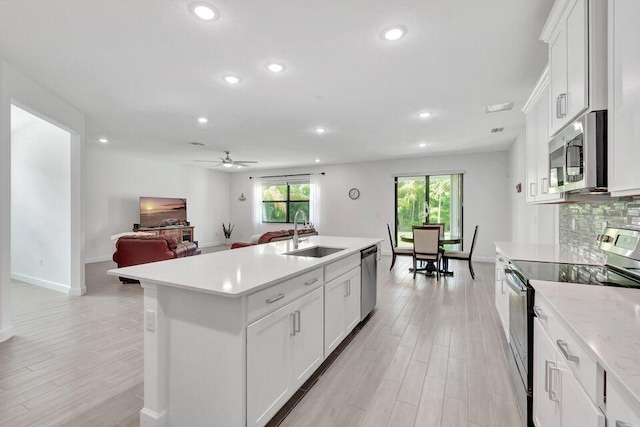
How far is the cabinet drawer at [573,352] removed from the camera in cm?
84

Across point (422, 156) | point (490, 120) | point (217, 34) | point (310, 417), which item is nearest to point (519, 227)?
point (490, 120)

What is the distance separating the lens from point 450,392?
6.40ft

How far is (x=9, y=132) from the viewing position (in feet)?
9.14

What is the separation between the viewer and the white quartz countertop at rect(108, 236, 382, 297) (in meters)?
1.43

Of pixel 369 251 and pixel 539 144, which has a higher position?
pixel 539 144

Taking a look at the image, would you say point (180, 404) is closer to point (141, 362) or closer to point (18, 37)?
point (141, 362)

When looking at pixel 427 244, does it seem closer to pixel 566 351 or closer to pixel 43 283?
pixel 566 351

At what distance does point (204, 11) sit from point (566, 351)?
2.69 m

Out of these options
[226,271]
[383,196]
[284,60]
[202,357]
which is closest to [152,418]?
[202,357]

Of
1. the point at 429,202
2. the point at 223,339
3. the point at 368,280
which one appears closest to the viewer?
the point at 223,339

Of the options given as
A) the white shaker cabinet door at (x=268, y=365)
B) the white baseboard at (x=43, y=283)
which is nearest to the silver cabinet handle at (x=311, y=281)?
the white shaker cabinet door at (x=268, y=365)

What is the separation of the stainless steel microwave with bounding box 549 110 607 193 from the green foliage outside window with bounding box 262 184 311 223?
738cm

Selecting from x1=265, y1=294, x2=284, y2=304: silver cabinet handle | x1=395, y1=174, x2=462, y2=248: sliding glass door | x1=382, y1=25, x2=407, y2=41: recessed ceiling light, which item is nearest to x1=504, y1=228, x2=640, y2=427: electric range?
x1=265, y1=294, x2=284, y2=304: silver cabinet handle

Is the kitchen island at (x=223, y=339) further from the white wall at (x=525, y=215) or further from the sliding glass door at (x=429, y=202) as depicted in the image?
the sliding glass door at (x=429, y=202)
